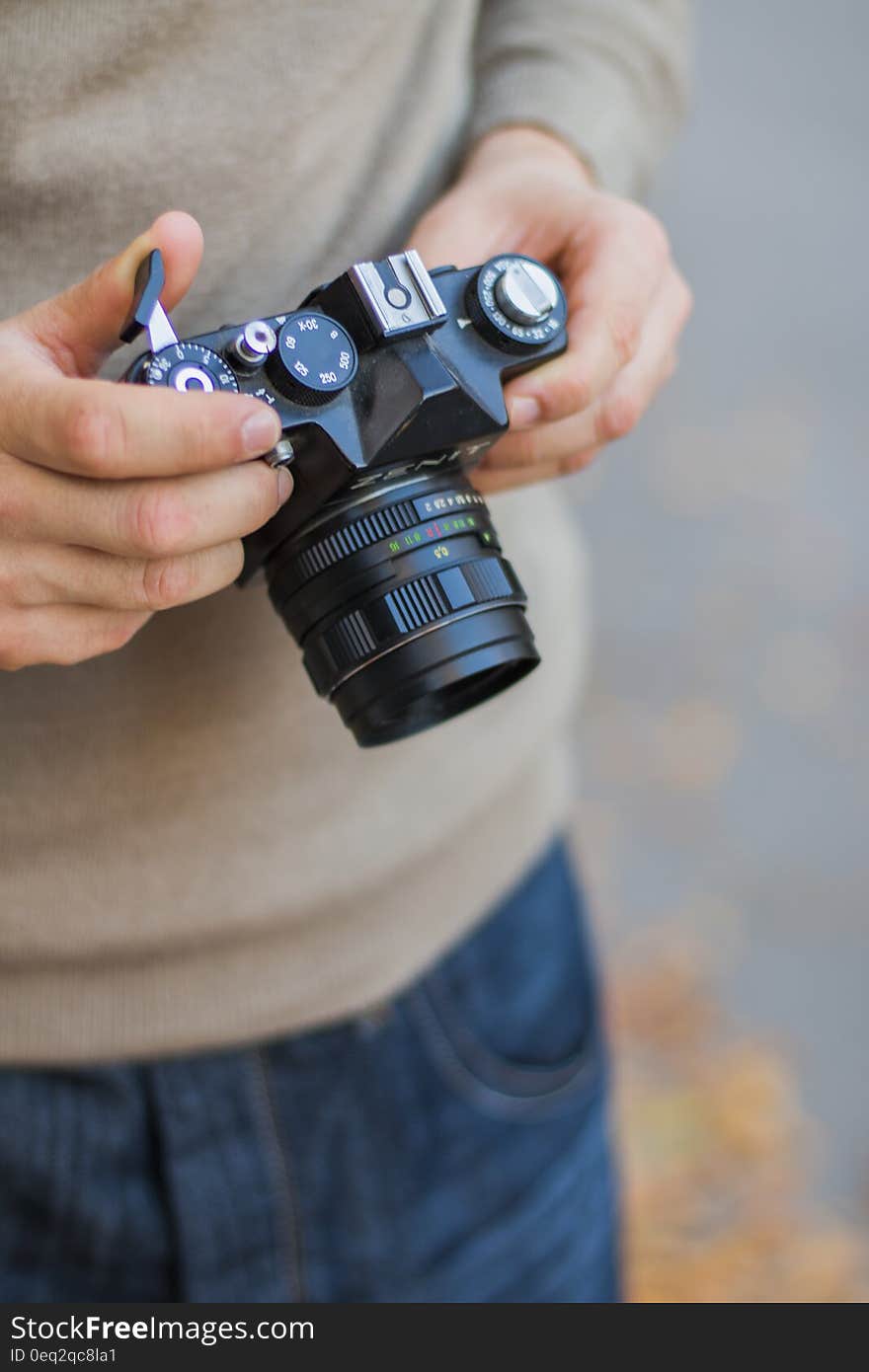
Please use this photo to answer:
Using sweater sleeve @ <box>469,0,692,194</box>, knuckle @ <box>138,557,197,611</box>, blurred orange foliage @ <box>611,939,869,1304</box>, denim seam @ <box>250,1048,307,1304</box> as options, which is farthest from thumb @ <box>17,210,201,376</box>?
blurred orange foliage @ <box>611,939,869,1304</box>

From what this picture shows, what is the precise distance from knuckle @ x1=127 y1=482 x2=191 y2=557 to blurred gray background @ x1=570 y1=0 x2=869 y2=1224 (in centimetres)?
61

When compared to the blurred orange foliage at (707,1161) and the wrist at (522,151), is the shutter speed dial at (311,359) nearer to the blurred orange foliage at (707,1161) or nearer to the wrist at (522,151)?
the wrist at (522,151)

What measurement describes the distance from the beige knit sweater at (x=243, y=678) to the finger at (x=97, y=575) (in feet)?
0.43

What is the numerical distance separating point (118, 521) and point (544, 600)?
0.44 meters

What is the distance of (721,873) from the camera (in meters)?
2.21

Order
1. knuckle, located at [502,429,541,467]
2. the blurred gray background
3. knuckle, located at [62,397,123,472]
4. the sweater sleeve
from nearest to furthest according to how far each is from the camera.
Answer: knuckle, located at [62,397,123,472]
knuckle, located at [502,429,541,467]
the sweater sleeve
the blurred gray background

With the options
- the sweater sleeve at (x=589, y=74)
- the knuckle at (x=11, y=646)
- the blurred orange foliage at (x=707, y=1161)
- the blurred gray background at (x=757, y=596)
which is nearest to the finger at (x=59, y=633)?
the knuckle at (x=11, y=646)

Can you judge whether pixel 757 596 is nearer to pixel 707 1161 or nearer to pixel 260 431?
pixel 707 1161

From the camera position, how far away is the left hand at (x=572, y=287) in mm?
724

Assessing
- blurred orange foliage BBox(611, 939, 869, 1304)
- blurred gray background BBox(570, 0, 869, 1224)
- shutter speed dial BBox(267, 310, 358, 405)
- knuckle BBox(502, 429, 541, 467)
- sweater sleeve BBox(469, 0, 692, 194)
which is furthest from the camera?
blurred gray background BBox(570, 0, 869, 1224)

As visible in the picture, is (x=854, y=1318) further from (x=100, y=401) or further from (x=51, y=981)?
(x=100, y=401)

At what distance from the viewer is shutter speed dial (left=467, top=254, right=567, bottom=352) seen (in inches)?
27.9

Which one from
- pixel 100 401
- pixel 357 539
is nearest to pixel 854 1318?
pixel 357 539

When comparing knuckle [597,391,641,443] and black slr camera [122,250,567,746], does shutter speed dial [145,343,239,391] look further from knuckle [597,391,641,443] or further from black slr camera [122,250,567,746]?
knuckle [597,391,641,443]
